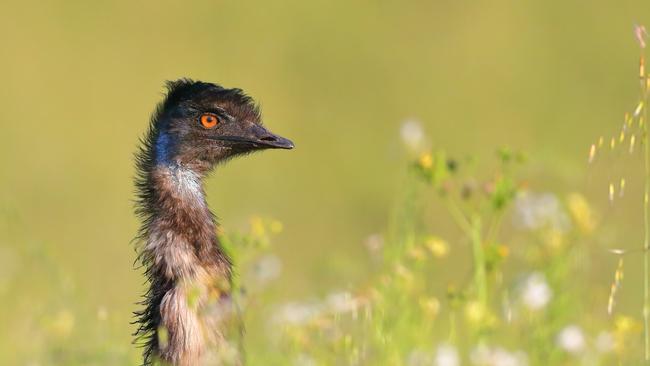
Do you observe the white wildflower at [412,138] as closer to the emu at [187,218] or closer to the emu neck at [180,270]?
the emu at [187,218]

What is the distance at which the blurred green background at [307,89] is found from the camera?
53.8 ft

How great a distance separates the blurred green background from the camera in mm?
16391

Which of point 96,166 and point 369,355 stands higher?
point 96,166

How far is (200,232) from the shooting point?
6.22m

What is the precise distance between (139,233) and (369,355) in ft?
3.16

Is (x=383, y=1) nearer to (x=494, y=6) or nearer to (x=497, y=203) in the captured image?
(x=494, y=6)

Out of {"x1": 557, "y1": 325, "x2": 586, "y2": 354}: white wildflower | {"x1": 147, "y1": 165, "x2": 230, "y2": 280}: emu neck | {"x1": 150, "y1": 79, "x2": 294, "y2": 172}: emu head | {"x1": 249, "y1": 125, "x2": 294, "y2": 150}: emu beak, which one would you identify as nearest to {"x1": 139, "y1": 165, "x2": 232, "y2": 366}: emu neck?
{"x1": 147, "y1": 165, "x2": 230, "y2": 280}: emu neck

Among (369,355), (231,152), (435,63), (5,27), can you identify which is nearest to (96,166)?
(5,27)

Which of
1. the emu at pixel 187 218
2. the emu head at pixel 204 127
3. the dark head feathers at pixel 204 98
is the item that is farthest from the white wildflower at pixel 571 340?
the dark head feathers at pixel 204 98

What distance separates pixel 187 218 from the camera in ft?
20.5

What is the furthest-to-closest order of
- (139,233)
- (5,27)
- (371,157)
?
(5,27) → (371,157) → (139,233)

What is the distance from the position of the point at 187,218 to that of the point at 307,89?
42.1ft

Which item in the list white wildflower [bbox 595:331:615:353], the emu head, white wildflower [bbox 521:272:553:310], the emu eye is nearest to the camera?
white wildflower [bbox 595:331:615:353]

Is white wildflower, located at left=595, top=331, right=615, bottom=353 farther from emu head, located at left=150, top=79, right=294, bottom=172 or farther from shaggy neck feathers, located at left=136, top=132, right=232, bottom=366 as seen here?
emu head, located at left=150, top=79, right=294, bottom=172
